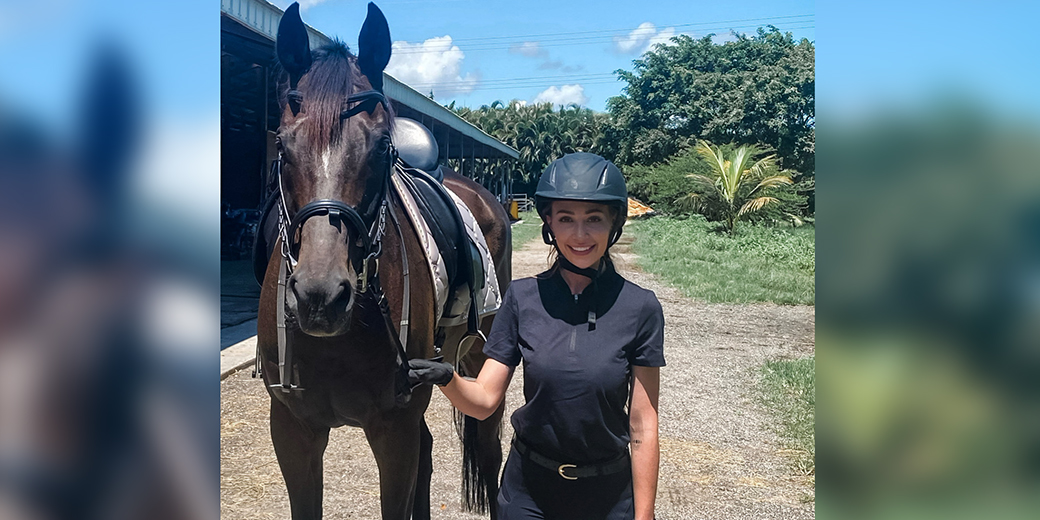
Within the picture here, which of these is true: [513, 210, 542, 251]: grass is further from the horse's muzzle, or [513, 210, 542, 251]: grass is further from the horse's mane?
the horse's muzzle

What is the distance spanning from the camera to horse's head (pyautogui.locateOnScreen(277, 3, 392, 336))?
1.64 meters

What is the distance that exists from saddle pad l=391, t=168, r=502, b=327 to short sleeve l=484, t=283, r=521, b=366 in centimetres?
73

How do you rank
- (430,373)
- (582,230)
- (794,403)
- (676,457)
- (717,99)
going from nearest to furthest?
(430,373)
(582,230)
(676,457)
(794,403)
(717,99)

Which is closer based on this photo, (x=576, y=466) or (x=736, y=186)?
(x=576, y=466)

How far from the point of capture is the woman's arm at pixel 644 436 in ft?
5.41

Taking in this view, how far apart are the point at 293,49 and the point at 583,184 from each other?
98 cm

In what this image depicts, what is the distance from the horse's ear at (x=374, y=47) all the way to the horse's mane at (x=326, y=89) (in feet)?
0.20

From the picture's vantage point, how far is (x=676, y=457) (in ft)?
13.8

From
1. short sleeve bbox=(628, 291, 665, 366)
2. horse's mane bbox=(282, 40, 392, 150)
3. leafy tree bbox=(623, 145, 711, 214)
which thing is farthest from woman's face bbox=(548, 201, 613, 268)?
leafy tree bbox=(623, 145, 711, 214)

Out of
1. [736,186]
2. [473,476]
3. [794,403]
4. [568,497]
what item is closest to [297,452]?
[568,497]

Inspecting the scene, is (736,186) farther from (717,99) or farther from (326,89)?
(326,89)

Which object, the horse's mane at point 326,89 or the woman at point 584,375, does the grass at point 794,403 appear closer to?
the woman at point 584,375
